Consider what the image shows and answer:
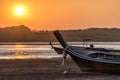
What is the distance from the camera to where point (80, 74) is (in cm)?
3738

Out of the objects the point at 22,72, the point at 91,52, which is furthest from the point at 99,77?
the point at 22,72

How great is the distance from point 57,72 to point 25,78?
5.11 meters

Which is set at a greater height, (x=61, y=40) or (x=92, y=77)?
(x=61, y=40)

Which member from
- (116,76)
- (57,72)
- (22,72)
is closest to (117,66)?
(116,76)

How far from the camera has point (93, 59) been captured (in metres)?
36.9

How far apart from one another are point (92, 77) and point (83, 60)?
2503 mm

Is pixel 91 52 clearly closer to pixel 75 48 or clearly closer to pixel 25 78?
pixel 75 48

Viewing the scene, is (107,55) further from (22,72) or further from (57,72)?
(22,72)

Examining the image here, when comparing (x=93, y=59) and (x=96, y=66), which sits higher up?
(x=93, y=59)

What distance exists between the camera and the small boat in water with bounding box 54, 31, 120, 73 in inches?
1436

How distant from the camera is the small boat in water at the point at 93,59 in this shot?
36.5 m

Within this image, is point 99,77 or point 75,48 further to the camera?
point 75,48

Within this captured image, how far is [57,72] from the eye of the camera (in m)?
39.2

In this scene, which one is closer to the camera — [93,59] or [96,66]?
[93,59]
